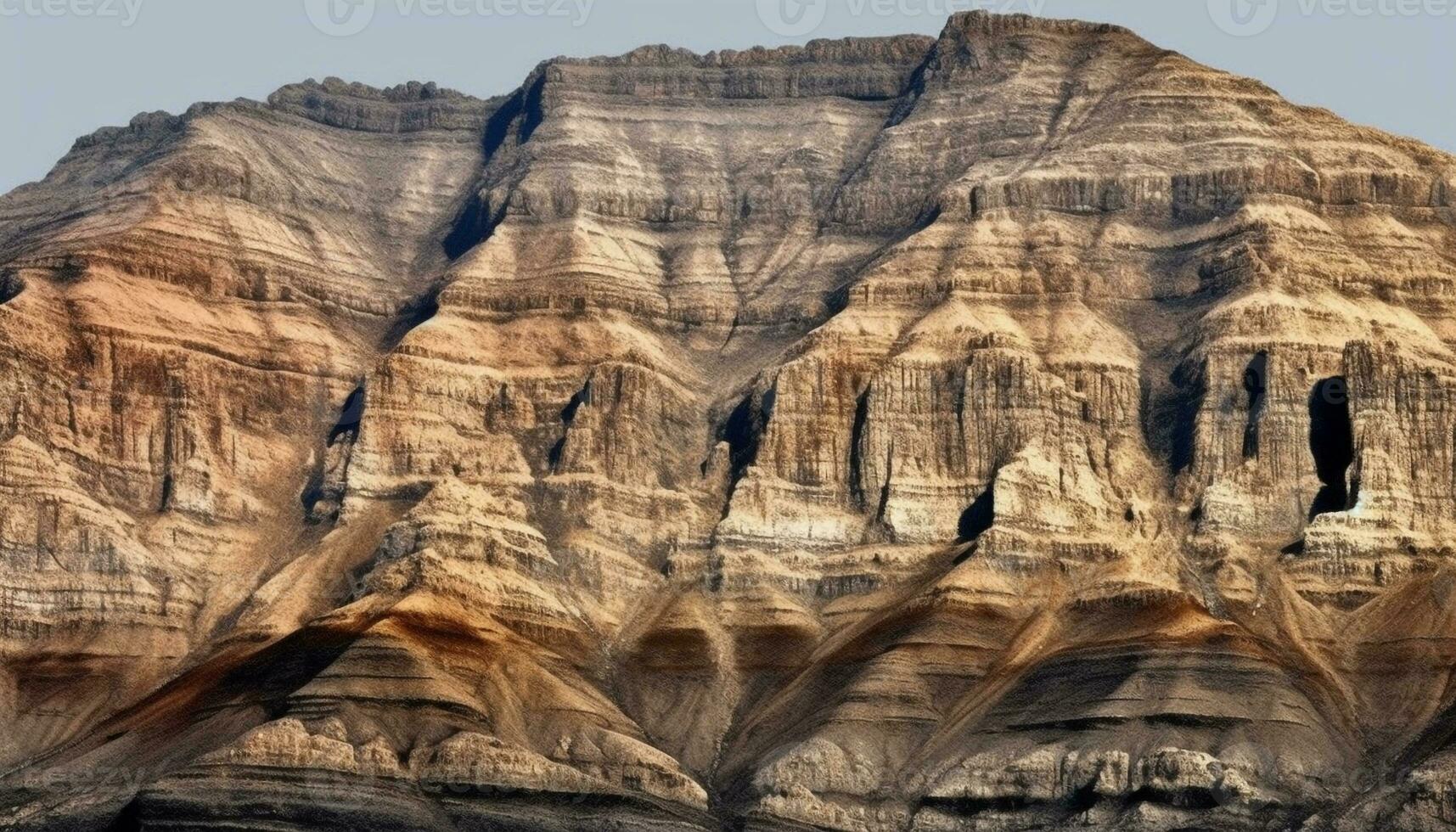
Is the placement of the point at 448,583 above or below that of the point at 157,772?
above

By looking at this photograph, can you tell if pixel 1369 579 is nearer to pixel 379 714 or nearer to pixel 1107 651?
pixel 1107 651

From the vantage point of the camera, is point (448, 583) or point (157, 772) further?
A: point (448, 583)

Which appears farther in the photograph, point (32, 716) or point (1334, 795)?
point (32, 716)

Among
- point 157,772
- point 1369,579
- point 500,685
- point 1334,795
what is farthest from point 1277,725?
point 157,772

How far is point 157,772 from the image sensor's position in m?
182

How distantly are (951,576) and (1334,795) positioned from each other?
92.6 ft

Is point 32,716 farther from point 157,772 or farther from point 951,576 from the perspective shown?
point 951,576

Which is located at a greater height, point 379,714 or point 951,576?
point 951,576

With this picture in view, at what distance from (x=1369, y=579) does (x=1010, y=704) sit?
22997 mm

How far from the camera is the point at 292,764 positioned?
585 ft

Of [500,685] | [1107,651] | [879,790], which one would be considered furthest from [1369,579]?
[500,685]

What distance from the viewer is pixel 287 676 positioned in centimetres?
18800

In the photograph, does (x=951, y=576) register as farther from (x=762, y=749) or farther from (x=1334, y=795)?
(x=1334, y=795)

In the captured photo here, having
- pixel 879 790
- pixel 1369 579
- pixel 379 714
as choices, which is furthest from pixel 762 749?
pixel 1369 579
